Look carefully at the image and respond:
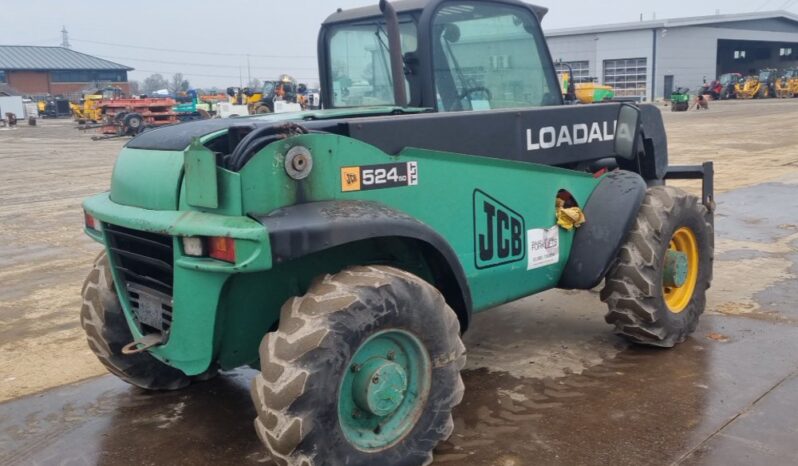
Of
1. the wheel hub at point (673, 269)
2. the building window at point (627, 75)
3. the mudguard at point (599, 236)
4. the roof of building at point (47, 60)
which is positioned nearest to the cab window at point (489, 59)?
the mudguard at point (599, 236)

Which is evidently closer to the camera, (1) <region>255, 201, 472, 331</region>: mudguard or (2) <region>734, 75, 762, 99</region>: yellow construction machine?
(1) <region>255, 201, 472, 331</region>: mudguard

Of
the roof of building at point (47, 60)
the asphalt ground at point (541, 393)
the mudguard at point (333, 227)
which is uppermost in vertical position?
the roof of building at point (47, 60)

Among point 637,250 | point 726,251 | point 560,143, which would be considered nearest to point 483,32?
point 560,143

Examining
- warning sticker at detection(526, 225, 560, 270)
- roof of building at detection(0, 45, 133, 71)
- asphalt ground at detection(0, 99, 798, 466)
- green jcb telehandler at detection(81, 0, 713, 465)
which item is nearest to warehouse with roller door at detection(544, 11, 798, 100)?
roof of building at detection(0, 45, 133, 71)

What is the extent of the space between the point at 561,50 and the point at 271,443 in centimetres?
5693

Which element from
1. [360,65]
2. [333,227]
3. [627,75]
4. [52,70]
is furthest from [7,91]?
[333,227]

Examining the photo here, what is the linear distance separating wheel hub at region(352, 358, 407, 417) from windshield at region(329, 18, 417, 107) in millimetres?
1992

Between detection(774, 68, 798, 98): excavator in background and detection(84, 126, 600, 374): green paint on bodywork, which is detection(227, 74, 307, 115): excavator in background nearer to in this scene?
detection(774, 68, 798, 98): excavator in background

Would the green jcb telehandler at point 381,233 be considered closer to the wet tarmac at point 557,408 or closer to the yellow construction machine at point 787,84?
the wet tarmac at point 557,408

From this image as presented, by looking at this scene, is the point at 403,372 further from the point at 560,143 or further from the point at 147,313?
the point at 560,143

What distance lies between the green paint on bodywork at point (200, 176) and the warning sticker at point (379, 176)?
1.95ft

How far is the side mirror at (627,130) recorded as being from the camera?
17.4 feet

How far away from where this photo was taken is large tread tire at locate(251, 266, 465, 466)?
3.05 meters

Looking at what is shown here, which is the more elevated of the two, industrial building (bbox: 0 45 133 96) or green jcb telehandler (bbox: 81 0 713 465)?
industrial building (bbox: 0 45 133 96)
